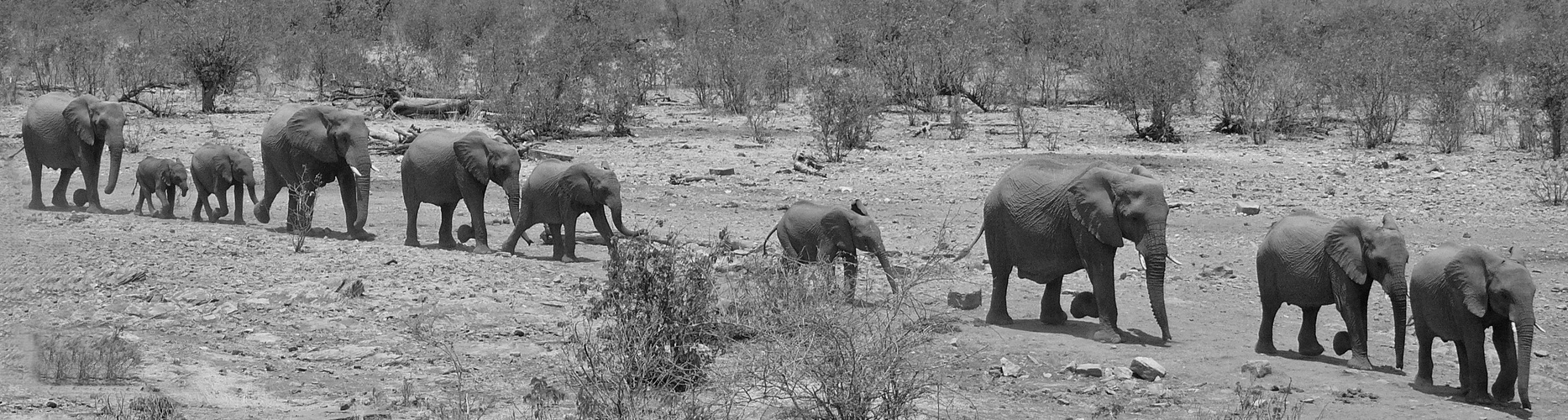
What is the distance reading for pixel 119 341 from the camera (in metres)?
8.42

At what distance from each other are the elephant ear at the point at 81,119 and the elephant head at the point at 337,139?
8.60 ft

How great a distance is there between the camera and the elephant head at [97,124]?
49.2 ft

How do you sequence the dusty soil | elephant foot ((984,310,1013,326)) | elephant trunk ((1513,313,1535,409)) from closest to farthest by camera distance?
the dusty soil, elephant trunk ((1513,313,1535,409)), elephant foot ((984,310,1013,326))

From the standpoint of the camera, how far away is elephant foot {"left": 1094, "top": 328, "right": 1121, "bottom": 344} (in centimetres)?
1019

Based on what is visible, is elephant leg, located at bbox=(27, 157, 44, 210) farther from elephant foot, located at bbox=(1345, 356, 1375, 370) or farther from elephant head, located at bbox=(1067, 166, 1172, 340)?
elephant foot, located at bbox=(1345, 356, 1375, 370)

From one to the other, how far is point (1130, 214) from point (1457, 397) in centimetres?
233

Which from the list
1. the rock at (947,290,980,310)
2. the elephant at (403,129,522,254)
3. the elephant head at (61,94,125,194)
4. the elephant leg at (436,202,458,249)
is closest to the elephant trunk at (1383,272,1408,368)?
the rock at (947,290,980,310)

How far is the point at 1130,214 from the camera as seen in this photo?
32.8 ft

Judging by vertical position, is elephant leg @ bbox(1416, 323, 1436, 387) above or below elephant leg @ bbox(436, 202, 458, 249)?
below

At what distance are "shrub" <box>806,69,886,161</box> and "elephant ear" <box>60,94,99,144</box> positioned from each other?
30.7 feet

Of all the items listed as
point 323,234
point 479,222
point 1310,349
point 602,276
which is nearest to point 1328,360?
point 1310,349

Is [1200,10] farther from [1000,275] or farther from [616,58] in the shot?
[1000,275]

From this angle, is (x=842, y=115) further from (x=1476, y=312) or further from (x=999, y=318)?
(x=1476, y=312)

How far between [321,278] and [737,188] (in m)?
8.03
